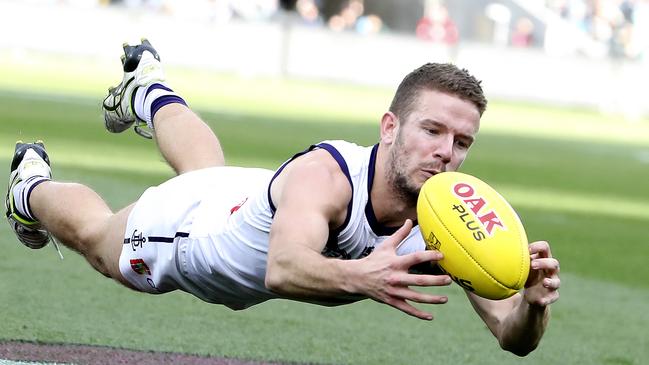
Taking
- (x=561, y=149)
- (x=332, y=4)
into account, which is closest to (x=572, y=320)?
(x=561, y=149)

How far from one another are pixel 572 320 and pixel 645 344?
0.66 metres

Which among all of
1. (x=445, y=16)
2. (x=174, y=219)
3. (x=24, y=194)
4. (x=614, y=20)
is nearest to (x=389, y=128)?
(x=174, y=219)

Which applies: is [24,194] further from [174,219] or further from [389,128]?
[389,128]

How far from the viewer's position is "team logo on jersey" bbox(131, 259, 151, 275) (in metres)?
6.33

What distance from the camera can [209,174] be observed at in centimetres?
654

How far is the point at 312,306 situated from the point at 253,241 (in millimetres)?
2520

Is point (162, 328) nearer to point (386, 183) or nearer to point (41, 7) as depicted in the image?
point (386, 183)

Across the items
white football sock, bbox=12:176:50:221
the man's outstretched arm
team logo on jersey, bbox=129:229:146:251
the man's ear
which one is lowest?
white football sock, bbox=12:176:50:221

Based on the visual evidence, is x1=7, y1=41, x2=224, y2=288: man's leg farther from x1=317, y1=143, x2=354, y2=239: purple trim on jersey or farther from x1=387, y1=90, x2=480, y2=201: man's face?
x1=387, y1=90, x2=480, y2=201: man's face

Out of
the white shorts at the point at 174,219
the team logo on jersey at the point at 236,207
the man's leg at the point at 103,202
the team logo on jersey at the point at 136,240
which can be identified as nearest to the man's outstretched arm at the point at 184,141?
the man's leg at the point at 103,202

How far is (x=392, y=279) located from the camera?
184 inches

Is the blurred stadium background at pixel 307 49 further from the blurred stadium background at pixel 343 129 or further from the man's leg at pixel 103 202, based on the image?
the man's leg at pixel 103 202

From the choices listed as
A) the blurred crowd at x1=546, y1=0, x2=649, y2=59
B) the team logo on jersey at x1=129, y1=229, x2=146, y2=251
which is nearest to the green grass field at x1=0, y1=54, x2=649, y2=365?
the team logo on jersey at x1=129, y1=229, x2=146, y2=251

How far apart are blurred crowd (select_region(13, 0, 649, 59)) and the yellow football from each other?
25.3 meters
